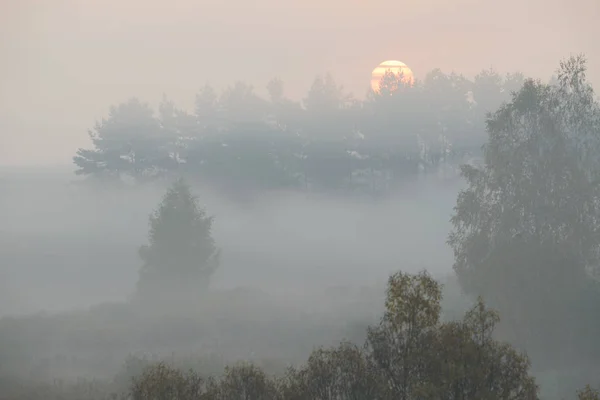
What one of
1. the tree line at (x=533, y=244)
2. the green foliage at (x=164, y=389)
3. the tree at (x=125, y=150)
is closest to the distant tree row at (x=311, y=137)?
the tree at (x=125, y=150)

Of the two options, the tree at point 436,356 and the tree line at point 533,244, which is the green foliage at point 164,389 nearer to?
Result: the tree line at point 533,244

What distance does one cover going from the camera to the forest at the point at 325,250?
2333cm

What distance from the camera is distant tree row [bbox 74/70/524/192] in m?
87.9

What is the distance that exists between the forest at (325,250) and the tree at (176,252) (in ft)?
0.53

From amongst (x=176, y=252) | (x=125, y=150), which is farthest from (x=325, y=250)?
(x=125, y=150)

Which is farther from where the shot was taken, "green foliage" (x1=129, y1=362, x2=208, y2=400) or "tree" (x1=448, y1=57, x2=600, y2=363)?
"tree" (x1=448, y1=57, x2=600, y2=363)

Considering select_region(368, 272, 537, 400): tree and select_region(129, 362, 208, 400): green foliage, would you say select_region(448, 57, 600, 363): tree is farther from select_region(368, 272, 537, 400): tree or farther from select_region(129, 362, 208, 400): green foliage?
select_region(129, 362, 208, 400): green foliage

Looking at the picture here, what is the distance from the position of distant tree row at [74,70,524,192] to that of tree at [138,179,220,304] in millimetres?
32763

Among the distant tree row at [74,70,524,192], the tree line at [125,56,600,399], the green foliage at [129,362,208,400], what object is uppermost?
the distant tree row at [74,70,524,192]

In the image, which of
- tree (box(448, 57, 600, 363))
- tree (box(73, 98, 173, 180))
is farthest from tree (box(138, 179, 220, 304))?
tree (box(73, 98, 173, 180))

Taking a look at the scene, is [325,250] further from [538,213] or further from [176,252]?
[538,213]

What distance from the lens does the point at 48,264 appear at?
74188 millimetres

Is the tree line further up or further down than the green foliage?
further up

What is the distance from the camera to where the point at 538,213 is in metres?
41.1
